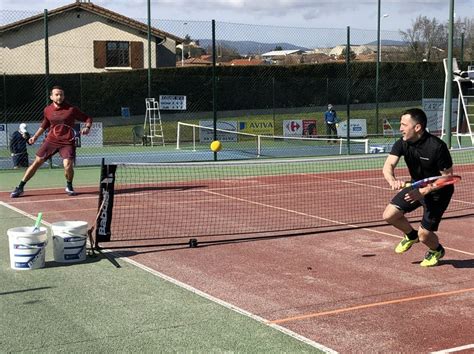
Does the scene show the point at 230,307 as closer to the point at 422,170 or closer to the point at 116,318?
the point at 116,318

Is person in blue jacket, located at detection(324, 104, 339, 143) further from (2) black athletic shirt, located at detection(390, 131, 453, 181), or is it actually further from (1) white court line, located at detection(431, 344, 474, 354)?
(1) white court line, located at detection(431, 344, 474, 354)

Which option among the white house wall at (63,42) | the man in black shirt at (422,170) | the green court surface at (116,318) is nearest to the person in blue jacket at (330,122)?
the white house wall at (63,42)

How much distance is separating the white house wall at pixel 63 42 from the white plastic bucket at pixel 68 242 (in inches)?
1079

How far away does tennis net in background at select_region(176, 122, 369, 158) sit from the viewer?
21.6 meters

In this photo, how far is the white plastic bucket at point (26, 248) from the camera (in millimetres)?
6703

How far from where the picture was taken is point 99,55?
38719 millimetres

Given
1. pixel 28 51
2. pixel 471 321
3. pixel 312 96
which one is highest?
pixel 28 51

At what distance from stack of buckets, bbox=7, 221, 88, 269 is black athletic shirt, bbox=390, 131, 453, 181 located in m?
3.31

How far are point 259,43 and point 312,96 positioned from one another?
40.4ft

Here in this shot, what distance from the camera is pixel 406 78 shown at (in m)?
37.9

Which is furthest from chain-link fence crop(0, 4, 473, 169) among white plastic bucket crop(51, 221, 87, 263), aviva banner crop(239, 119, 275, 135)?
white plastic bucket crop(51, 221, 87, 263)

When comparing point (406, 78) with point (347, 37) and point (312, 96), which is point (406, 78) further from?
point (347, 37)

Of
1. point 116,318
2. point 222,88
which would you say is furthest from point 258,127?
point 116,318

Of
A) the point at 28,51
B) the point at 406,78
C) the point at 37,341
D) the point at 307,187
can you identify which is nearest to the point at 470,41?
the point at 406,78
